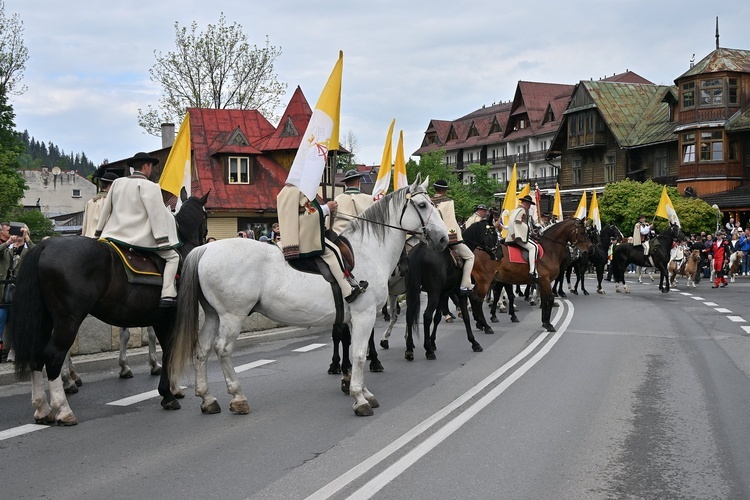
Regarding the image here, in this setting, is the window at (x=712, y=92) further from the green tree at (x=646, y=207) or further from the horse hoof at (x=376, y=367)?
the horse hoof at (x=376, y=367)

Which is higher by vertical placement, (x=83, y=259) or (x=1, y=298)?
(x=83, y=259)

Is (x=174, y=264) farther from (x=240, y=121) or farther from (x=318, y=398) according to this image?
(x=240, y=121)

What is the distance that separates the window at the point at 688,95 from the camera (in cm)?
5212

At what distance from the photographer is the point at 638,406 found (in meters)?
8.15

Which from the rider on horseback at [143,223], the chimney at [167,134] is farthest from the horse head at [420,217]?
the chimney at [167,134]

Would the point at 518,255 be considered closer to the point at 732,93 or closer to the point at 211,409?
the point at 211,409

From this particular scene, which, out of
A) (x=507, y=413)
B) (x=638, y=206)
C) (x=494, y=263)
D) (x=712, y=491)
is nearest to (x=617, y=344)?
(x=494, y=263)

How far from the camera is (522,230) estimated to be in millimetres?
15531

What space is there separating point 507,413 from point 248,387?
3276mm

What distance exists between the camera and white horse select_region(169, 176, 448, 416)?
7574mm

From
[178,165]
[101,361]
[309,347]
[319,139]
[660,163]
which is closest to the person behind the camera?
[319,139]

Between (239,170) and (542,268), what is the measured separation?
36.7 metres

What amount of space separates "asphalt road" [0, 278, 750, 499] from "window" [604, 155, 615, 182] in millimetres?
54002

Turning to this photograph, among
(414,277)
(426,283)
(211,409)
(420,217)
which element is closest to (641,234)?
(426,283)
